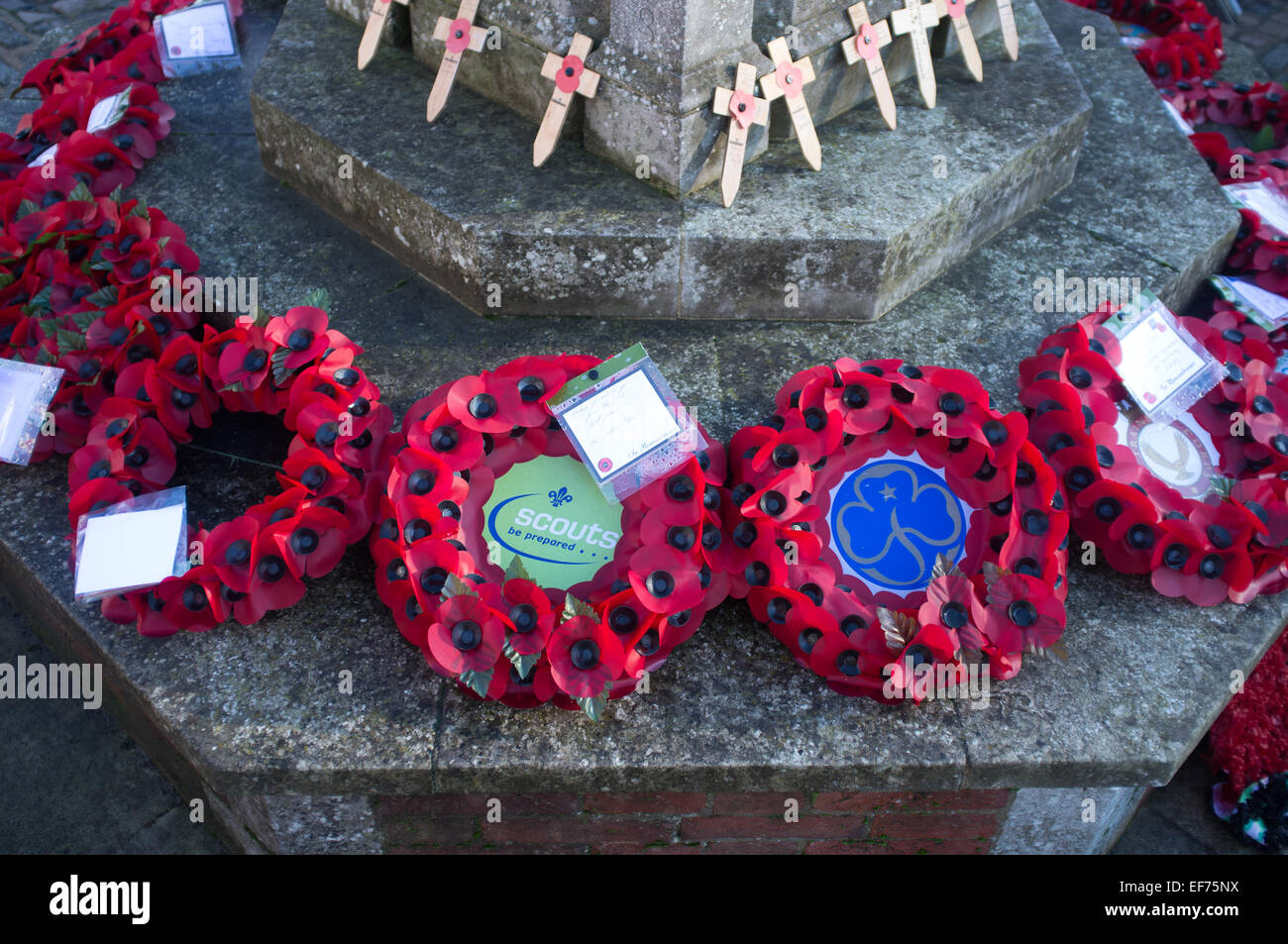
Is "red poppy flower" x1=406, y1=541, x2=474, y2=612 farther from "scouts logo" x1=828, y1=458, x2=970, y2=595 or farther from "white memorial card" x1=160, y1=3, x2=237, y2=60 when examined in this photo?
"white memorial card" x1=160, y1=3, x2=237, y2=60

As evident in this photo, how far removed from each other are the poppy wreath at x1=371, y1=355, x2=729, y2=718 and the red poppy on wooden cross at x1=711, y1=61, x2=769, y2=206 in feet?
2.66

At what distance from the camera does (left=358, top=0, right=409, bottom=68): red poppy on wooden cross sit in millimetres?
3393

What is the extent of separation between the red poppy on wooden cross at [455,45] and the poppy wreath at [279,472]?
86 cm

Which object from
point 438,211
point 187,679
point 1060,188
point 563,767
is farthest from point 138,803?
point 1060,188

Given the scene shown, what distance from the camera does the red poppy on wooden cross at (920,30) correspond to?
134 inches

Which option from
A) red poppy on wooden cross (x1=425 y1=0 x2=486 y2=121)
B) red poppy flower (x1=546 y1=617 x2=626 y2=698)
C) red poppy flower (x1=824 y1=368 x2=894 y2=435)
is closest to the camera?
red poppy flower (x1=546 y1=617 x2=626 y2=698)

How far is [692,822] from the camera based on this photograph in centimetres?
239

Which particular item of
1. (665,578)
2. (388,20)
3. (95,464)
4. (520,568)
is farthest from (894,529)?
(388,20)

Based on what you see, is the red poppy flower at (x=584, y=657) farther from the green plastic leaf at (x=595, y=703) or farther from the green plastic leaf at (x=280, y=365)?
the green plastic leaf at (x=280, y=365)

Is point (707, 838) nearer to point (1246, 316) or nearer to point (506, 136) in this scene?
point (506, 136)

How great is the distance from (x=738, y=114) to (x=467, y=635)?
1.66 m

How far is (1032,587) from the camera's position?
2256 mm

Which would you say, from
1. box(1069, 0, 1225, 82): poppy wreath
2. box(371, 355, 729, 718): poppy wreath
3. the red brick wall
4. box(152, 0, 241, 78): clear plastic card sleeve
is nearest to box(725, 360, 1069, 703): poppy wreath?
box(371, 355, 729, 718): poppy wreath

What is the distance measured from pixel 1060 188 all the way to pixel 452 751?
286 centimetres
